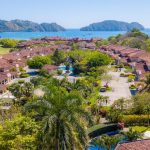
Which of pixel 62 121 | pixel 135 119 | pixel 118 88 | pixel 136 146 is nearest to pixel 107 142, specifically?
pixel 136 146

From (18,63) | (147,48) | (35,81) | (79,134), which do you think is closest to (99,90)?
(35,81)

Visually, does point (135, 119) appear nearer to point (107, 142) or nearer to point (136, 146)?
point (107, 142)

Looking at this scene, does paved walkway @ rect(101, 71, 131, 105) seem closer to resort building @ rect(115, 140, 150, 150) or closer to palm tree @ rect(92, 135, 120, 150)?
palm tree @ rect(92, 135, 120, 150)

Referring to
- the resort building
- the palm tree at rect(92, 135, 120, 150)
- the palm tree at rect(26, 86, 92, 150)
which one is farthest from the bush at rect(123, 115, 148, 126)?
the palm tree at rect(26, 86, 92, 150)

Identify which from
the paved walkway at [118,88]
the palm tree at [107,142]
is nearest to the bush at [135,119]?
the palm tree at [107,142]

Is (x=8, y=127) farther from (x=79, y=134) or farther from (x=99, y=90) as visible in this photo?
(x=99, y=90)

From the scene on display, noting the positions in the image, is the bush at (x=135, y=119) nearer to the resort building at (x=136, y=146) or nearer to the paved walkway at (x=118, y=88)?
the paved walkway at (x=118, y=88)
